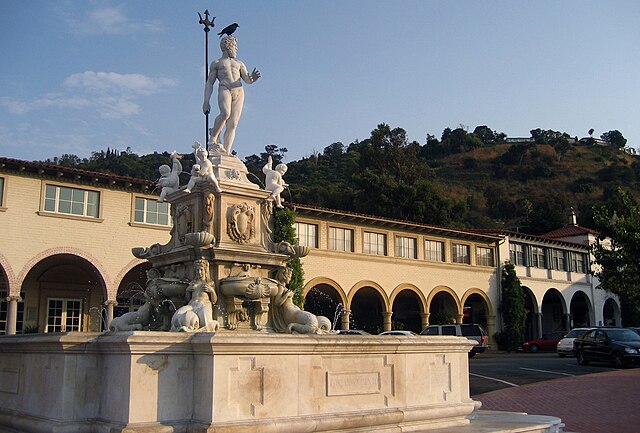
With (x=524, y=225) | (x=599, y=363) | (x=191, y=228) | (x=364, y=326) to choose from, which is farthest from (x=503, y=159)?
(x=191, y=228)

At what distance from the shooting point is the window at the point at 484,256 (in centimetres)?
4372

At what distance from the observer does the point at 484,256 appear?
44.2 metres

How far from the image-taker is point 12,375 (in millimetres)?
8148

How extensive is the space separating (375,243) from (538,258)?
15925 mm

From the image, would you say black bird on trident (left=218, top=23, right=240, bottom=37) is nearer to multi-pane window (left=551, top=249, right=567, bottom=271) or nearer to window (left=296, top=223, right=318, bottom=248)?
window (left=296, top=223, right=318, bottom=248)

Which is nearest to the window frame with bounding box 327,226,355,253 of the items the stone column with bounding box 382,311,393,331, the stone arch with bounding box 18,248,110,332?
the stone column with bounding box 382,311,393,331

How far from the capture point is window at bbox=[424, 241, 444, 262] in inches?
1591

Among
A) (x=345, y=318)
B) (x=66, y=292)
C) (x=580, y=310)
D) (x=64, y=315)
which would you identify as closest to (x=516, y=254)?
(x=580, y=310)

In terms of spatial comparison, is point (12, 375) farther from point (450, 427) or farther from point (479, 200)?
point (479, 200)

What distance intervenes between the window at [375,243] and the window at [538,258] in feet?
47.4

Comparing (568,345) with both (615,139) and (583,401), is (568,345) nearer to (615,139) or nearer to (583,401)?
(583,401)

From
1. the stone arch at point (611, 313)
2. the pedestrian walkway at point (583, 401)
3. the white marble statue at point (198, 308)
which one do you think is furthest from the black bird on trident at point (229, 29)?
the stone arch at point (611, 313)

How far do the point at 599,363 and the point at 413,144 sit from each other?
4986 cm

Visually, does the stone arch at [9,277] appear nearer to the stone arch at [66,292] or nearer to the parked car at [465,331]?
the stone arch at [66,292]
